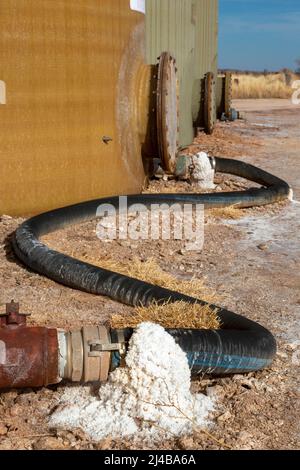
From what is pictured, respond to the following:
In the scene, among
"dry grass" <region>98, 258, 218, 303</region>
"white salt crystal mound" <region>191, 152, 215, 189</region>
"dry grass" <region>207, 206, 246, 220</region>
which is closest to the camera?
"dry grass" <region>98, 258, 218, 303</region>

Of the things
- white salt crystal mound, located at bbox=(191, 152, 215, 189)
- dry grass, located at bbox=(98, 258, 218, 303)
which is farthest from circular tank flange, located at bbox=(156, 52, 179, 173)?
dry grass, located at bbox=(98, 258, 218, 303)

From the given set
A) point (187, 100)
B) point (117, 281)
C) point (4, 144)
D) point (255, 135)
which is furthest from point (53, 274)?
point (255, 135)

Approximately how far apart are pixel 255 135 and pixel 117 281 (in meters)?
9.34

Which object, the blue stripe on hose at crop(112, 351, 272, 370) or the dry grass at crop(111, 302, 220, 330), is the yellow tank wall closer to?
the dry grass at crop(111, 302, 220, 330)

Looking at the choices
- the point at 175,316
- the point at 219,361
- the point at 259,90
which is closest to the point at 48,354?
the point at 219,361

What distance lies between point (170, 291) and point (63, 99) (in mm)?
2400

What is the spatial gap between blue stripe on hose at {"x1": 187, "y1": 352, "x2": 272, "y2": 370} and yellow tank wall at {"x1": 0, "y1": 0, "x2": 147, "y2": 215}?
9.40 ft

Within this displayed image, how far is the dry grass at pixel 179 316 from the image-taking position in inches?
122

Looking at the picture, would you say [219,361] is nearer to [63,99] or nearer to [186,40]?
[63,99]

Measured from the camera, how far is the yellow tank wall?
486 cm

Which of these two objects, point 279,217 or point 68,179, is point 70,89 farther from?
point 279,217

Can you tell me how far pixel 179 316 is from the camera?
3.12 metres

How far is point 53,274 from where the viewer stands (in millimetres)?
3812

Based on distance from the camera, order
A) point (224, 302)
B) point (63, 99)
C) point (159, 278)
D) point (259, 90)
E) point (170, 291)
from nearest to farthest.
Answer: point (170, 291), point (224, 302), point (159, 278), point (63, 99), point (259, 90)
